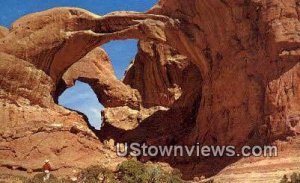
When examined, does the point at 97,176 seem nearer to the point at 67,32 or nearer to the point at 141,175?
the point at 141,175

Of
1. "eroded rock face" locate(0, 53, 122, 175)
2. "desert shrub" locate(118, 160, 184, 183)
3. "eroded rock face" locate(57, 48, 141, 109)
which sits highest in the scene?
"eroded rock face" locate(57, 48, 141, 109)

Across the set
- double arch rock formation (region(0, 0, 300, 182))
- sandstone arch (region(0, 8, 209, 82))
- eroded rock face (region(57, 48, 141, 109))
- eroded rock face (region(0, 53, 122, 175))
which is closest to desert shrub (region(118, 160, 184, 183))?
double arch rock formation (region(0, 0, 300, 182))

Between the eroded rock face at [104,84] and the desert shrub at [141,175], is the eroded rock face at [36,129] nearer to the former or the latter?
the desert shrub at [141,175]

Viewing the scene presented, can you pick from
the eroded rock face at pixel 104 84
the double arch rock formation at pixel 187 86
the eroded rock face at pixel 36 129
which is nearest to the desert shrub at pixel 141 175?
the double arch rock formation at pixel 187 86

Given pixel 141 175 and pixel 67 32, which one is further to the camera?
pixel 67 32

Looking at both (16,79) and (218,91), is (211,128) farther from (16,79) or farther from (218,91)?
(16,79)

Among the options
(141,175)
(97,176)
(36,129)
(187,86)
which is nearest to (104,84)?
(187,86)

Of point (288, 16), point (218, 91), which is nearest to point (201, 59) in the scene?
point (218, 91)

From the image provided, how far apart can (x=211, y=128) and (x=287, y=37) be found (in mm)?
6897

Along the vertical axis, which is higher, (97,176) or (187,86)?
(187,86)

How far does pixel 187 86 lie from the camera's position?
39.3 meters

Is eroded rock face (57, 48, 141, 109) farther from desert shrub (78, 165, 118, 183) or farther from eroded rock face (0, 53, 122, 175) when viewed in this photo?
desert shrub (78, 165, 118, 183)

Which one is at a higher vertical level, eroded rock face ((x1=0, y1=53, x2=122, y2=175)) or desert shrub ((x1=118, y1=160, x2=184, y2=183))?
eroded rock face ((x1=0, y1=53, x2=122, y2=175))

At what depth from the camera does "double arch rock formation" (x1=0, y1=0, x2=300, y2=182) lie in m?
25.9
